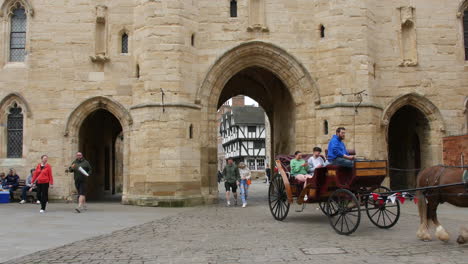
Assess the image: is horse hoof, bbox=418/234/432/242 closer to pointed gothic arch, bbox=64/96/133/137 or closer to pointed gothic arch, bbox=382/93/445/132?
pointed gothic arch, bbox=382/93/445/132

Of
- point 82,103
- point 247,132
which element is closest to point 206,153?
point 82,103

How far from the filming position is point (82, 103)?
15.1 meters

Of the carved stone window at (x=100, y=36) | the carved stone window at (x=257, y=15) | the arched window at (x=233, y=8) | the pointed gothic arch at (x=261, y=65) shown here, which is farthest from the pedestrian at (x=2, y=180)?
the carved stone window at (x=257, y=15)

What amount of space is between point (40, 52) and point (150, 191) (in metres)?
6.76

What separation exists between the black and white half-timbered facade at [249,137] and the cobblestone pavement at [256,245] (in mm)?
40669

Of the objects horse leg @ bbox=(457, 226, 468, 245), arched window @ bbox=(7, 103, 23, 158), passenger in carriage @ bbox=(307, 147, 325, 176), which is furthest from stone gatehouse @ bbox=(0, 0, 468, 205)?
horse leg @ bbox=(457, 226, 468, 245)

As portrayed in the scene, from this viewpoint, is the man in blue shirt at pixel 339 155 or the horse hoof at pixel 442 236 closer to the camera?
the horse hoof at pixel 442 236

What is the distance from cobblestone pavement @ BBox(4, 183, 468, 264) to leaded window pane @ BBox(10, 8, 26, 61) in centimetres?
1023

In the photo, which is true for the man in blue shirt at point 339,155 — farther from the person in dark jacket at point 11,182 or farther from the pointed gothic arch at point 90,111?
the person in dark jacket at point 11,182

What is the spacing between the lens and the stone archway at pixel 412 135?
1546 centimetres

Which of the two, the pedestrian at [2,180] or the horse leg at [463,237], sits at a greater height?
the pedestrian at [2,180]

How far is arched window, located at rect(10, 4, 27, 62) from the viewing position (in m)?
15.9

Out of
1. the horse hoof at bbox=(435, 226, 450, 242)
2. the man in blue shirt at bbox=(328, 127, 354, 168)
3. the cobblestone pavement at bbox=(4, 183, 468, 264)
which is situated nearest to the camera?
the cobblestone pavement at bbox=(4, 183, 468, 264)

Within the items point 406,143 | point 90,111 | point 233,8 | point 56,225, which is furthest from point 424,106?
point 56,225
